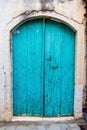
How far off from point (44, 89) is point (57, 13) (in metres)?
1.97

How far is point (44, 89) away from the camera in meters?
7.91

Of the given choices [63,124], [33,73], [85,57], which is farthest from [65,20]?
[63,124]

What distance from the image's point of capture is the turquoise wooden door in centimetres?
768

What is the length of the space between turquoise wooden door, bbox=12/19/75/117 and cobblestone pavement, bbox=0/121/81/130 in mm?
427

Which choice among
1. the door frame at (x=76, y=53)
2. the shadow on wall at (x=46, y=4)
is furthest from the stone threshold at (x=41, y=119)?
the shadow on wall at (x=46, y=4)

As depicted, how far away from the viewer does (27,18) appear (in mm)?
7410

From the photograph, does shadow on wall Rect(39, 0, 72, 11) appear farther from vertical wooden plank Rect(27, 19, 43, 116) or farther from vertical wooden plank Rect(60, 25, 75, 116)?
vertical wooden plank Rect(60, 25, 75, 116)

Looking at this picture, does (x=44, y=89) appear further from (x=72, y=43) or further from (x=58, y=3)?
(x=58, y=3)

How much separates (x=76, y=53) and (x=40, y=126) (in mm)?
2021

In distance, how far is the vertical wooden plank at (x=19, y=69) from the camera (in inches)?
301

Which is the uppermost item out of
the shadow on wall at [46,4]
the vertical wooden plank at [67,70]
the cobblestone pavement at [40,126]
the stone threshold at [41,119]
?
the shadow on wall at [46,4]

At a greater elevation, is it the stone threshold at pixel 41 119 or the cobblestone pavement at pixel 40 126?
the stone threshold at pixel 41 119

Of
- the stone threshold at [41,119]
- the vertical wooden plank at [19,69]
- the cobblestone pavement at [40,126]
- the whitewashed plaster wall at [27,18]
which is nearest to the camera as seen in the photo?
the cobblestone pavement at [40,126]

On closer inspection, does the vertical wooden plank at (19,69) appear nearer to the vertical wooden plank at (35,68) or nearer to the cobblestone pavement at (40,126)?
the vertical wooden plank at (35,68)
